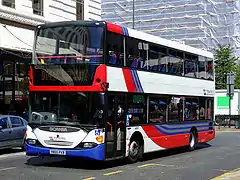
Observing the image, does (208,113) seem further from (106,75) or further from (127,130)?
(106,75)

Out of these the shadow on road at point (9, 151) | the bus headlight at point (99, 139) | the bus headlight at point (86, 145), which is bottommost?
the shadow on road at point (9, 151)

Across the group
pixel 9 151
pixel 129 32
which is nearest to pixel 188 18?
pixel 9 151

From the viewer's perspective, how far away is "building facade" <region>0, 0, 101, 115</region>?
76.1 feet

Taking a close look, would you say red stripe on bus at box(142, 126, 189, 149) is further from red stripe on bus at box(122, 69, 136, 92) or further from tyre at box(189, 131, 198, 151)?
red stripe on bus at box(122, 69, 136, 92)

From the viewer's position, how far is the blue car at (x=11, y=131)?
16617 millimetres

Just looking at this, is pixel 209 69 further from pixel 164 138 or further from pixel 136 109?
pixel 136 109

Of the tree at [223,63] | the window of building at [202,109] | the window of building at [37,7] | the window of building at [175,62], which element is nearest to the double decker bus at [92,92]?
the window of building at [175,62]

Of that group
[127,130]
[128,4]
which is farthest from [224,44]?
[127,130]

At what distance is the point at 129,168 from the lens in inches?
510

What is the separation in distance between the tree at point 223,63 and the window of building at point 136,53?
41.4m

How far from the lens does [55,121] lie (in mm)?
12500

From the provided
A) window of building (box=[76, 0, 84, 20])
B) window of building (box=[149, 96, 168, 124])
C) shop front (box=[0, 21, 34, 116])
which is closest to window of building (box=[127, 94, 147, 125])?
window of building (box=[149, 96, 168, 124])

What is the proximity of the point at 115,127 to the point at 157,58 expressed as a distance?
3609mm

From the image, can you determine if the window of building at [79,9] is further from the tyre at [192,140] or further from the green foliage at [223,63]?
the green foliage at [223,63]
